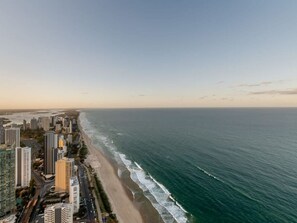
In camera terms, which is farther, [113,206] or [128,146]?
[128,146]

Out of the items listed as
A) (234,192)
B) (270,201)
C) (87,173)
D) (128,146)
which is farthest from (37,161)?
(270,201)

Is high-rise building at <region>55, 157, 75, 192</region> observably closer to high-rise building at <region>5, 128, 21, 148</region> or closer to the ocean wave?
the ocean wave

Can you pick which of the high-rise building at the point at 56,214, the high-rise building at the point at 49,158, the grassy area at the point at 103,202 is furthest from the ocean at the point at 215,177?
the high-rise building at the point at 49,158

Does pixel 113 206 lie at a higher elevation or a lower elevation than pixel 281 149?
lower

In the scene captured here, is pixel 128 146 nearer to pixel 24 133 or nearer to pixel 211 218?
pixel 211 218

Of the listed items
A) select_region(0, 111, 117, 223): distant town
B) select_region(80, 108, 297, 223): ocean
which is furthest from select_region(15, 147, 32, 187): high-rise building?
select_region(80, 108, 297, 223): ocean

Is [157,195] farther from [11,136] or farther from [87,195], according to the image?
[11,136]
